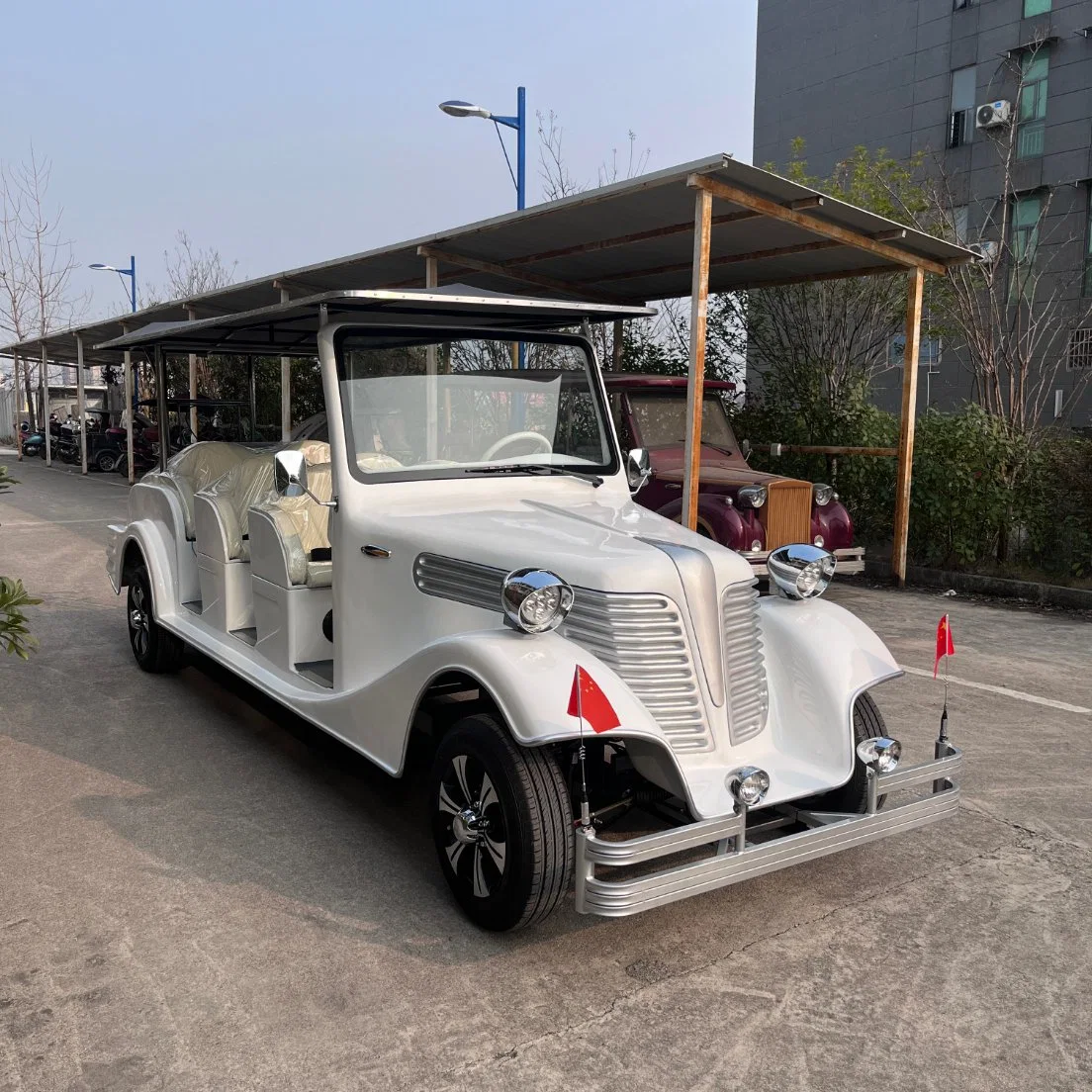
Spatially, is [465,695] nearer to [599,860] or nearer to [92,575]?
[599,860]

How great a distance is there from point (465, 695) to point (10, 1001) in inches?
93.8

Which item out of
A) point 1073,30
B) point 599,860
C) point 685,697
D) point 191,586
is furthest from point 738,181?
point 1073,30

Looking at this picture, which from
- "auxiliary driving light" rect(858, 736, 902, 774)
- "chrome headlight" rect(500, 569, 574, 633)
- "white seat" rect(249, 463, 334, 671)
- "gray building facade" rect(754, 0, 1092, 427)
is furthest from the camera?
"gray building facade" rect(754, 0, 1092, 427)

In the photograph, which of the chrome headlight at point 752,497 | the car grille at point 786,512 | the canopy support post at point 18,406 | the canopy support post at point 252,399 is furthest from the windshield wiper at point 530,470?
the canopy support post at point 18,406

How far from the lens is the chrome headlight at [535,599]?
3.04 meters

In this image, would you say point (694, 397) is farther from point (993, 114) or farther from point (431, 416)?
point (993, 114)

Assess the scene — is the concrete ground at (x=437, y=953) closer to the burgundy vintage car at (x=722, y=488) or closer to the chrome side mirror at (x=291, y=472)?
the chrome side mirror at (x=291, y=472)

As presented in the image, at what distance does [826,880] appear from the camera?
3.60m

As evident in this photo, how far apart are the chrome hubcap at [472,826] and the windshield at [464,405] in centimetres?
134

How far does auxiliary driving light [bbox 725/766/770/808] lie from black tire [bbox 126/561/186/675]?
3.89m

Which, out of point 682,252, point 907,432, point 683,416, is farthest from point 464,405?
point 907,432

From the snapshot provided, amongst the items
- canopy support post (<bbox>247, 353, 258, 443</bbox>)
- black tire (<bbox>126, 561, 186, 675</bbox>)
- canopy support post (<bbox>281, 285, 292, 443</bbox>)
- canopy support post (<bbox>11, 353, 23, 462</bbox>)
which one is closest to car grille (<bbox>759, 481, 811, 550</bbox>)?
canopy support post (<bbox>281, 285, 292, 443</bbox>)

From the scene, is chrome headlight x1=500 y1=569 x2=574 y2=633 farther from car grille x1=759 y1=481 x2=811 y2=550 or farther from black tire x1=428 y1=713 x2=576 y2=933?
car grille x1=759 y1=481 x2=811 y2=550

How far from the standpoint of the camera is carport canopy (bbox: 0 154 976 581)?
7676mm
